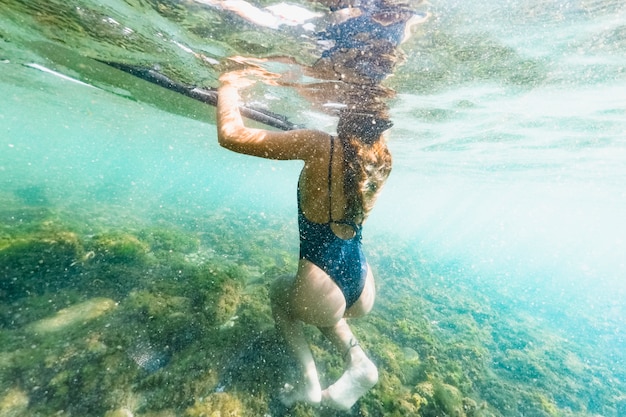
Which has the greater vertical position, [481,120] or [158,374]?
[481,120]

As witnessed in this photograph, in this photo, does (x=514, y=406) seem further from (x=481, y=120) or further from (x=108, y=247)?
(x=108, y=247)

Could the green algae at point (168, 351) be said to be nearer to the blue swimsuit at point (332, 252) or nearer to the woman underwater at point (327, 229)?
the woman underwater at point (327, 229)

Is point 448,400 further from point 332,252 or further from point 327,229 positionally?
point 327,229

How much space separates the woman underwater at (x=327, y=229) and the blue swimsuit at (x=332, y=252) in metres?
0.01

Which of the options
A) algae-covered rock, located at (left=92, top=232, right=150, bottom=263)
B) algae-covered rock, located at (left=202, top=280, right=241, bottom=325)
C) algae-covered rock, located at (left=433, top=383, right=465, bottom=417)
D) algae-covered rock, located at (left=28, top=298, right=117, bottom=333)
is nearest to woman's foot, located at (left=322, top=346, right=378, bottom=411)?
algae-covered rock, located at (left=433, top=383, right=465, bottom=417)

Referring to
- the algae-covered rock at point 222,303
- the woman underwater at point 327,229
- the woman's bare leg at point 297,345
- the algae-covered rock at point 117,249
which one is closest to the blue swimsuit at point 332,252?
the woman underwater at point 327,229

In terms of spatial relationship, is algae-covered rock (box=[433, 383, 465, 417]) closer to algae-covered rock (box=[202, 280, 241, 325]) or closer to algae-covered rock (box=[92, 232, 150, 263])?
algae-covered rock (box=[202, 280, 241, 325])

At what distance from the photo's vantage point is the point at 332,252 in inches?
150

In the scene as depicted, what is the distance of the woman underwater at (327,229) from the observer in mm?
3275

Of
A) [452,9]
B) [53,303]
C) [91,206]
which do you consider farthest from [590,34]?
[91,206]

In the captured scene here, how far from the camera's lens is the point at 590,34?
604 cm

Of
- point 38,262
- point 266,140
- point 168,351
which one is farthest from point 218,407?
point 38,262

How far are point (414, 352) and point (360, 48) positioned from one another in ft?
27.8

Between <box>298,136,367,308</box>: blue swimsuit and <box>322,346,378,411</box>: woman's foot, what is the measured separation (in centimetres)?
104
